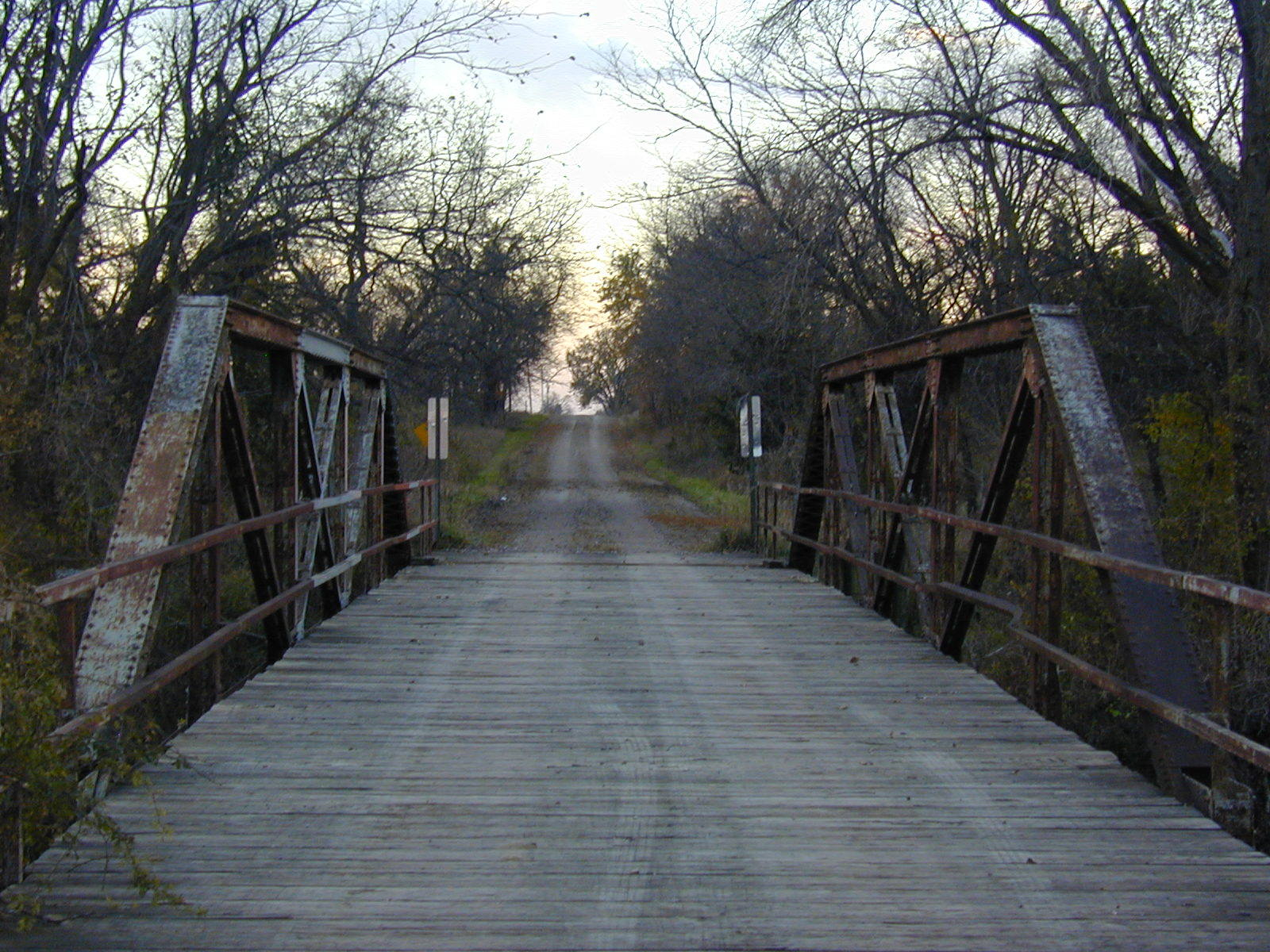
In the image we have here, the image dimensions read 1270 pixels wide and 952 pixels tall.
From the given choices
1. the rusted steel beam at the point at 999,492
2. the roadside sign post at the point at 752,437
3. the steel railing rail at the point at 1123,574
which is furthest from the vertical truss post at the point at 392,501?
the rusted steel beam at the point at 999,492

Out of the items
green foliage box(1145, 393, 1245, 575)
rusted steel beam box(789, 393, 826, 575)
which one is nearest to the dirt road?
rusted steel beam box(789, 393, 826, 575)

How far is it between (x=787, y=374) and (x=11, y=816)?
86.4ft

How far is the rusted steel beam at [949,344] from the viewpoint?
6.68m

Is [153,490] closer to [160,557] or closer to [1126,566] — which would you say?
[160,557]

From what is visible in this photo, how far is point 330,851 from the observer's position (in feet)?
13.8

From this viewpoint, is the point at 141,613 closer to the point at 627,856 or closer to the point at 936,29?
the point at 627,856

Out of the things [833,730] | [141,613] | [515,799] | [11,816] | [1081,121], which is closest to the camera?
[11,816]

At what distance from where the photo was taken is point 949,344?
25.3 feet

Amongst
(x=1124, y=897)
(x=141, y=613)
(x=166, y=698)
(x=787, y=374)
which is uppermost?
(x=787, y=374)

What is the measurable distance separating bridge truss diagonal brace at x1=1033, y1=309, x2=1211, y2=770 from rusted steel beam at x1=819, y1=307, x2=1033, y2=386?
0.30m

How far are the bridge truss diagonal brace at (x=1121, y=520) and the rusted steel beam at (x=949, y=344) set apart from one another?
301mm

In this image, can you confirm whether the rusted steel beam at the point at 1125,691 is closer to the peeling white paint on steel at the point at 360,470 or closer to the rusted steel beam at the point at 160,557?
the rusted steel beam at the point at 160,557

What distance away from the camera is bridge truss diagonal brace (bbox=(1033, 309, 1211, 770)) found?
4.92 metres

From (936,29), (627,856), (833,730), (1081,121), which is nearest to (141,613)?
(627,856)
